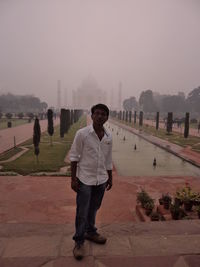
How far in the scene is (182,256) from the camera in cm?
316

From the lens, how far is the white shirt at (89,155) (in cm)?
319

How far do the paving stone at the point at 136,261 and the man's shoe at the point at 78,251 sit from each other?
0.20 meters

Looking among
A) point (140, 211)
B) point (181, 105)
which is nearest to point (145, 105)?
point (181, 105)

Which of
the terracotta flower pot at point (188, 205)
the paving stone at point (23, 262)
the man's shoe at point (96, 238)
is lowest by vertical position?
the terracotta flower pot at point (188, 205)

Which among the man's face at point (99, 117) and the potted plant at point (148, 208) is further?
the potted plant at point (148, 208)

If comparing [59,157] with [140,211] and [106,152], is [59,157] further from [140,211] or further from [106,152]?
[106,152]

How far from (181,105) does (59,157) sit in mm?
77117

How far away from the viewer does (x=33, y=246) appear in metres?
3.34

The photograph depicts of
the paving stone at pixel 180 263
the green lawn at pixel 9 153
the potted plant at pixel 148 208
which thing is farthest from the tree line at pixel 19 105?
the paving stone at pixel 180 263

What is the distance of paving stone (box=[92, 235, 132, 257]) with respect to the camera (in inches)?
126

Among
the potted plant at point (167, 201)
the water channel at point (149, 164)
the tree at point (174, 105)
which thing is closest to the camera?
the potted plant at point (167, 201)

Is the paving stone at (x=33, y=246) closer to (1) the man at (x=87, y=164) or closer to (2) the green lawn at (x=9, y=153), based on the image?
(1) the man at (x=87, y=164)

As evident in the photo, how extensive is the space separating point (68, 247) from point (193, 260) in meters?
1.51

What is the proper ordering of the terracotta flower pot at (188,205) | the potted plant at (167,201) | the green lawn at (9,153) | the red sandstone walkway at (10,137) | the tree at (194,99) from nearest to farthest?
1. the terracotta flower pot at (188,205)
2. the potted plant at (167,201)
3. the green lawn at (9,153)
4. the red sandstone walkway at (10,137)
5. the tree at (194,99)
